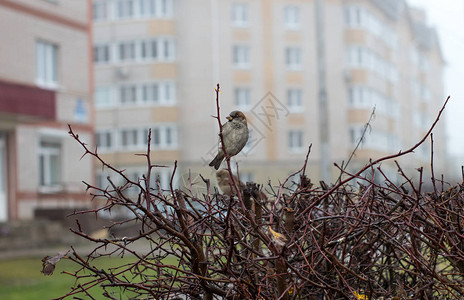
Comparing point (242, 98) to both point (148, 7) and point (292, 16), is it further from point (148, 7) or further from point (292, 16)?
point (148, 7)

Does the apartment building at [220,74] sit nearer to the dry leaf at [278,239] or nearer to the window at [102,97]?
the window at [102,97]

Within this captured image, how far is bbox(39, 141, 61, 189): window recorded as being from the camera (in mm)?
27422

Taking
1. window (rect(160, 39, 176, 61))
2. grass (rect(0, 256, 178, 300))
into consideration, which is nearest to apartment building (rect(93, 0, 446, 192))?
window (rect(160, 39, 176, 61))

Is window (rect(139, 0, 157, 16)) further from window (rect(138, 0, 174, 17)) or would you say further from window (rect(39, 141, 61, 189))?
window (rect(39, 141, 61, 189))

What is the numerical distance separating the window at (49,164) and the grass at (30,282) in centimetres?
933

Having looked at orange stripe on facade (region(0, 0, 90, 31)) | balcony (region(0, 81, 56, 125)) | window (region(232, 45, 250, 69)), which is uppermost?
window (region(232, 45, 250, 69))

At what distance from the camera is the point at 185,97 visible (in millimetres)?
48844

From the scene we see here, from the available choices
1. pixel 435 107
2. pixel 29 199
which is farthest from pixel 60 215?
pixel 435 107

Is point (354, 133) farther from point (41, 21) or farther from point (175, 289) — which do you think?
point (175, 289)

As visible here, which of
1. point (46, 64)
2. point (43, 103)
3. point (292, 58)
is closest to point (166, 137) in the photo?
point (292, 58)

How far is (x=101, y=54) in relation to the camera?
166ft

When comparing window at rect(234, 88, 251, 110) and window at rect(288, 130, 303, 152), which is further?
window at rect(288, 130, 303, 152)

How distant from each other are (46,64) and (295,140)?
26360 millimetres

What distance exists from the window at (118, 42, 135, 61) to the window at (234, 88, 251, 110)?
7539 mm
